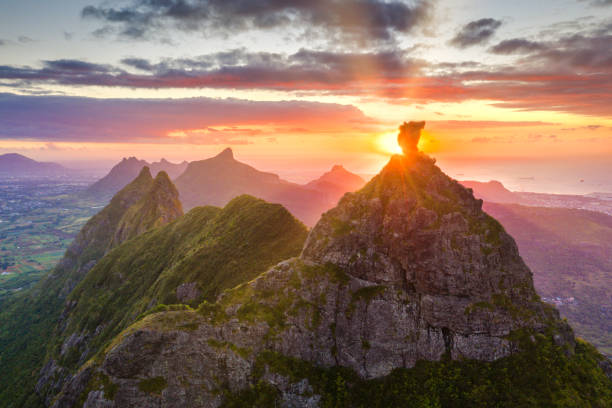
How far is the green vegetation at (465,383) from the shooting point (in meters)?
45.5

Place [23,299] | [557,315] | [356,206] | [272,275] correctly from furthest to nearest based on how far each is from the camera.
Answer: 1. [23,299]
2. [356,206]
3. [272,275]
4. [557,315]

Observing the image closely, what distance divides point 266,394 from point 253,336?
29.3ft

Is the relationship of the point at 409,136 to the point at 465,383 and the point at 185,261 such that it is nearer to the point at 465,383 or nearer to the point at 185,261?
the point at 465,383

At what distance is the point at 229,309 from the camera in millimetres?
52781

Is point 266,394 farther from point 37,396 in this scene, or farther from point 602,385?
point 37,396

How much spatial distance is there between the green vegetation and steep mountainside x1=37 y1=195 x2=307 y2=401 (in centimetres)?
3307

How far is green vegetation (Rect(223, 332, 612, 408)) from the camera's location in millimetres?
45500

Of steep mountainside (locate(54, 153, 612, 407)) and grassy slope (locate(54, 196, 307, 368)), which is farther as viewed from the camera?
grassy slope (locate(54, 196, 307, 368))

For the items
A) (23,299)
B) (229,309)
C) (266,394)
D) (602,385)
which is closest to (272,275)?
(229,309)

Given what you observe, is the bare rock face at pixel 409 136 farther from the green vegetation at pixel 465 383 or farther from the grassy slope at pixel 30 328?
the grassy slope at pixel 30 328

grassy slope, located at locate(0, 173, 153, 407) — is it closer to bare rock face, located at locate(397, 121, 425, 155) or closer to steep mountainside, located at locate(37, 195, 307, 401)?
steep mountainside, located at locate(37, 195, 307, 401)

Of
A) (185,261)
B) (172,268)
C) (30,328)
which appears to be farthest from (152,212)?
(185,261)

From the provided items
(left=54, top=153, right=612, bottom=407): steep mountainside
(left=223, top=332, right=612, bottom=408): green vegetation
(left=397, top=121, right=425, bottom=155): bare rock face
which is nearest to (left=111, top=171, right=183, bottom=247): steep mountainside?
(left=54, top=153, right=612, bottom=407): steep mountainside

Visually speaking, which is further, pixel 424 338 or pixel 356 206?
pixel 356 206
